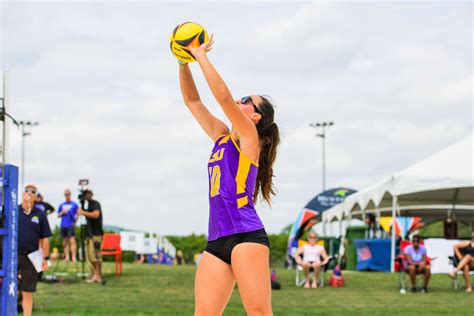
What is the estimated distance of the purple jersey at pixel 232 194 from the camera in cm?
511

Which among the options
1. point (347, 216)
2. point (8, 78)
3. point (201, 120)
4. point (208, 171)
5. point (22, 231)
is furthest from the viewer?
point (347, 216)

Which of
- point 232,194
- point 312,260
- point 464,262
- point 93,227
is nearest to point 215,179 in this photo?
point 232,194

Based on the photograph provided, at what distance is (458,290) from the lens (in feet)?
61.2

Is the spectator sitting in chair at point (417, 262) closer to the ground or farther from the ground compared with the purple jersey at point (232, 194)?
closer to the ground

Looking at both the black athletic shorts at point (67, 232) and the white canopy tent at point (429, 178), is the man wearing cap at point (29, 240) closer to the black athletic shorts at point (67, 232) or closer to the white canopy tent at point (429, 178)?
the black athletic shorts at point (67, 232)

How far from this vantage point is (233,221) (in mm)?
5102

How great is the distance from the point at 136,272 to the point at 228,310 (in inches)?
352

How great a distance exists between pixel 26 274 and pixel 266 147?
585 centimetres

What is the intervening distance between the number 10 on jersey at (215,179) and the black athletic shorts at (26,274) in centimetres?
580

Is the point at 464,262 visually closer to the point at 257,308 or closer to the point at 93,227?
the point at 93,227

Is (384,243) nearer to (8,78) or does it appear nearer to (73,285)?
(73,285)

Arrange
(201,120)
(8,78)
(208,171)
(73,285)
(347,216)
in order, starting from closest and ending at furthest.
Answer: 1. (208,171)
2. (201,120)
3. (8,78)
4. (73,285)
5. (347,216)

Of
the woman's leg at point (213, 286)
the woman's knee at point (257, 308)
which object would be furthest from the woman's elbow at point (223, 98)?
the woman's knee at point (257, 308)

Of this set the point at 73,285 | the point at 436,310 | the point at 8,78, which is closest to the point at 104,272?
the point at 73,285
